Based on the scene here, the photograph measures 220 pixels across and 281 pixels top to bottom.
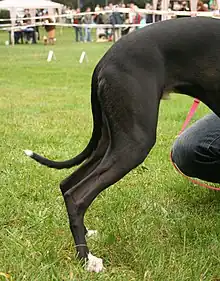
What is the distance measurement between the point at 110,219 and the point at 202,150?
82 centimetres

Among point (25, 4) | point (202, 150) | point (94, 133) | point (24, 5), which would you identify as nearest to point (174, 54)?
point (94, 133)

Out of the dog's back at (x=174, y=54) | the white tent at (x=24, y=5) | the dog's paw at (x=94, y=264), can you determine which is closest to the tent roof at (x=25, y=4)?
the white tent at (x=24, y=5)

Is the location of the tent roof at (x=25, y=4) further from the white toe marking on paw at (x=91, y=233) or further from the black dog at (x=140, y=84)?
the black dog at (x=140, y=84)

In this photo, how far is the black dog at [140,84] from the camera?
103 inches

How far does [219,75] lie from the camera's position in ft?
9.02

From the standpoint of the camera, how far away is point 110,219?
3379 mm

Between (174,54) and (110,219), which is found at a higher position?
(174,54)

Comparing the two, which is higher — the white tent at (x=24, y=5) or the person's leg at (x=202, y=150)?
the person's leg at (x=202, y=150)

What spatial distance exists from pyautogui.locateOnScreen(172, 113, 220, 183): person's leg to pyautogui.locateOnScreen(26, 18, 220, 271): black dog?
2.78 feet

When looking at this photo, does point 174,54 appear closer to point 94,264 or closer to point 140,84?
point 140,84

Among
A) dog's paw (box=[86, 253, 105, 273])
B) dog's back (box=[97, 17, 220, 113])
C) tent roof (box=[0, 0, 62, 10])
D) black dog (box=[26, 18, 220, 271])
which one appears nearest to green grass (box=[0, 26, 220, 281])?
dog's paw (box=[86, 253, 105, 273])

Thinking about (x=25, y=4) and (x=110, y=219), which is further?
(x=25, y=4)

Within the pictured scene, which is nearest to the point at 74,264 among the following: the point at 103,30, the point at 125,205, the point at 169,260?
the point at 169,260

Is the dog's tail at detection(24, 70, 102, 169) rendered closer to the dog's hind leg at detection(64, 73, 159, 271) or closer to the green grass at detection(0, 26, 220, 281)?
the dog's hind leg at detection(64, 73, 159, 271)
